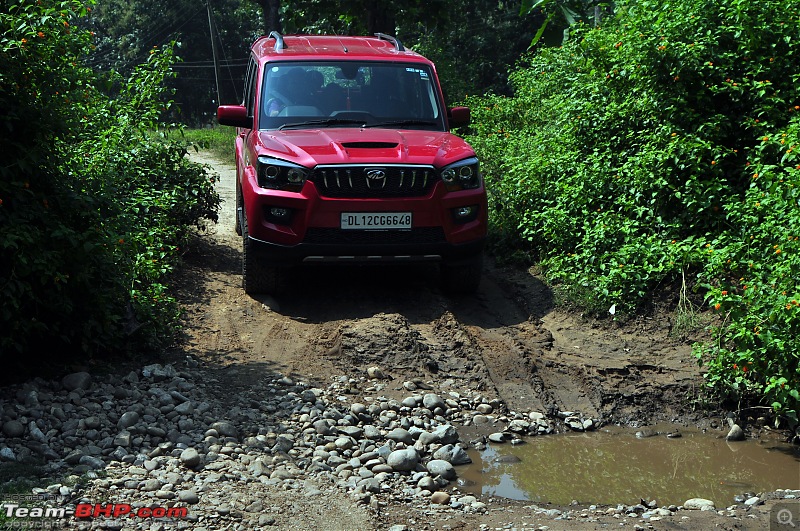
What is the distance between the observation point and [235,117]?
8.70 metres

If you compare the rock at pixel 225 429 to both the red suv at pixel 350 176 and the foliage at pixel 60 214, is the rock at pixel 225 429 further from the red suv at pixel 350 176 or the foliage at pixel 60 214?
the red suv at pixel 350 176

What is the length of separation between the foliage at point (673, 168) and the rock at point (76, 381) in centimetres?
402

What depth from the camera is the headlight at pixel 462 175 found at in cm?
782

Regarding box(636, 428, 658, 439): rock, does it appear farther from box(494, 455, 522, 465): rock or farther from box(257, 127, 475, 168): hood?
box(257, 127, 475, 168): hood

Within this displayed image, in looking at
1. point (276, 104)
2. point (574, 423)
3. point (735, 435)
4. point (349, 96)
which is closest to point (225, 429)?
point (574, 423)

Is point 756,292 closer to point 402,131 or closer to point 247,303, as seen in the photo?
point 402,131

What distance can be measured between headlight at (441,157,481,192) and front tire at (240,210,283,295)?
66.9 inches

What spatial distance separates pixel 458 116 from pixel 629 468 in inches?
173

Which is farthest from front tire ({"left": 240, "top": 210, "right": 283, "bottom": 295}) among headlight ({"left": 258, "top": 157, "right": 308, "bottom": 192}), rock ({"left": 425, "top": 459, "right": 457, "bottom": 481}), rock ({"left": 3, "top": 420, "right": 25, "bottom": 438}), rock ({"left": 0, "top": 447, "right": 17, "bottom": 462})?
rock ({"left": 0, "top": 447, "right": 17, "bottom": 462})

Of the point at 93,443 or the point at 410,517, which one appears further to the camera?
the point at 93,443

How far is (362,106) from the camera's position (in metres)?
8.66

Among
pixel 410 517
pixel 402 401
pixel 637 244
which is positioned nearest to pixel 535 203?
pixel 637 244

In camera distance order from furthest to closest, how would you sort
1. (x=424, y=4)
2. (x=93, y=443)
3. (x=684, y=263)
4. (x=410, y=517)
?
1. (x=424, y=4)
2. (x=684, y=263)
3. (x=93, y=443)
4. (x=410, y=517)

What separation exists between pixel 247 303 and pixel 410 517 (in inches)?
159
